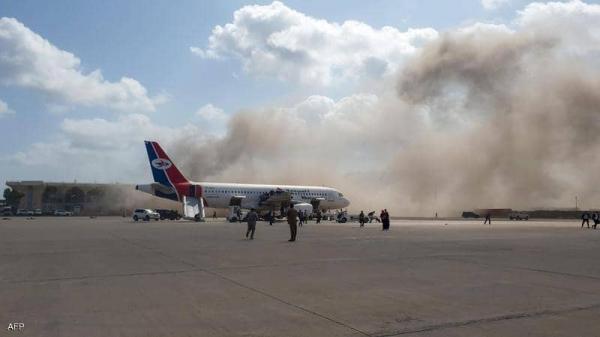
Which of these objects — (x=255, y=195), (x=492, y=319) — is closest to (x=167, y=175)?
(x=255, y=195)

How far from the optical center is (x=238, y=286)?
8633 millimetres

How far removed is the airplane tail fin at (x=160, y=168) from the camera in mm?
59375

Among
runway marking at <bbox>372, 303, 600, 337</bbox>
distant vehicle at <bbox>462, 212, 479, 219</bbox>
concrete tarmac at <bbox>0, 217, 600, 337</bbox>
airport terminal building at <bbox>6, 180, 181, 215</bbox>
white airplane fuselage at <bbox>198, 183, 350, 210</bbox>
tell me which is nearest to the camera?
runway marking at <bbox>372, 303, 600, 337</bbox>

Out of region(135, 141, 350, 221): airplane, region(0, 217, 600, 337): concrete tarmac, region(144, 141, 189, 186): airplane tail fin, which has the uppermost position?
region(144, 141, 189, 186): airplane tail fin

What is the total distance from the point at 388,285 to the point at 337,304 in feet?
6.38

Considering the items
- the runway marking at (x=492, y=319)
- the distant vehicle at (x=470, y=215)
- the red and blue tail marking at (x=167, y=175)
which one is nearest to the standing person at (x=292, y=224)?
the runway marking at (x=492, y=319)

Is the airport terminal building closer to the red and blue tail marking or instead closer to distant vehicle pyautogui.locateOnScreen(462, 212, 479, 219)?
the red and blue tail marking

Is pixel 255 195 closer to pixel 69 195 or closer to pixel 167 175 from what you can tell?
pixel 167 175

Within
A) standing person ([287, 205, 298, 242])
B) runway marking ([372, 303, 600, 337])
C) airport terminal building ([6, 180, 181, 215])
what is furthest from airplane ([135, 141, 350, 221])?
airport terminal building ([6, 180, 181, 215])

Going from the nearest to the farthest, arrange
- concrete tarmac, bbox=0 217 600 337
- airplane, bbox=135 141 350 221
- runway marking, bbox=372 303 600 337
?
runway marking, bbox=372 303 600 337 → concrete tarmac, bbox=0 217 600 337 → airplane, bbox=135 141 350 221

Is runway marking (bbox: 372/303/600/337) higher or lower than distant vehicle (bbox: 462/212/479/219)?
lower

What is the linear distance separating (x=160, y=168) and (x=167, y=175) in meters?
1.25

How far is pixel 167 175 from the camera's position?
59531mm

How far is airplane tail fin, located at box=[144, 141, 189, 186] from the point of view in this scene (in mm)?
59375
